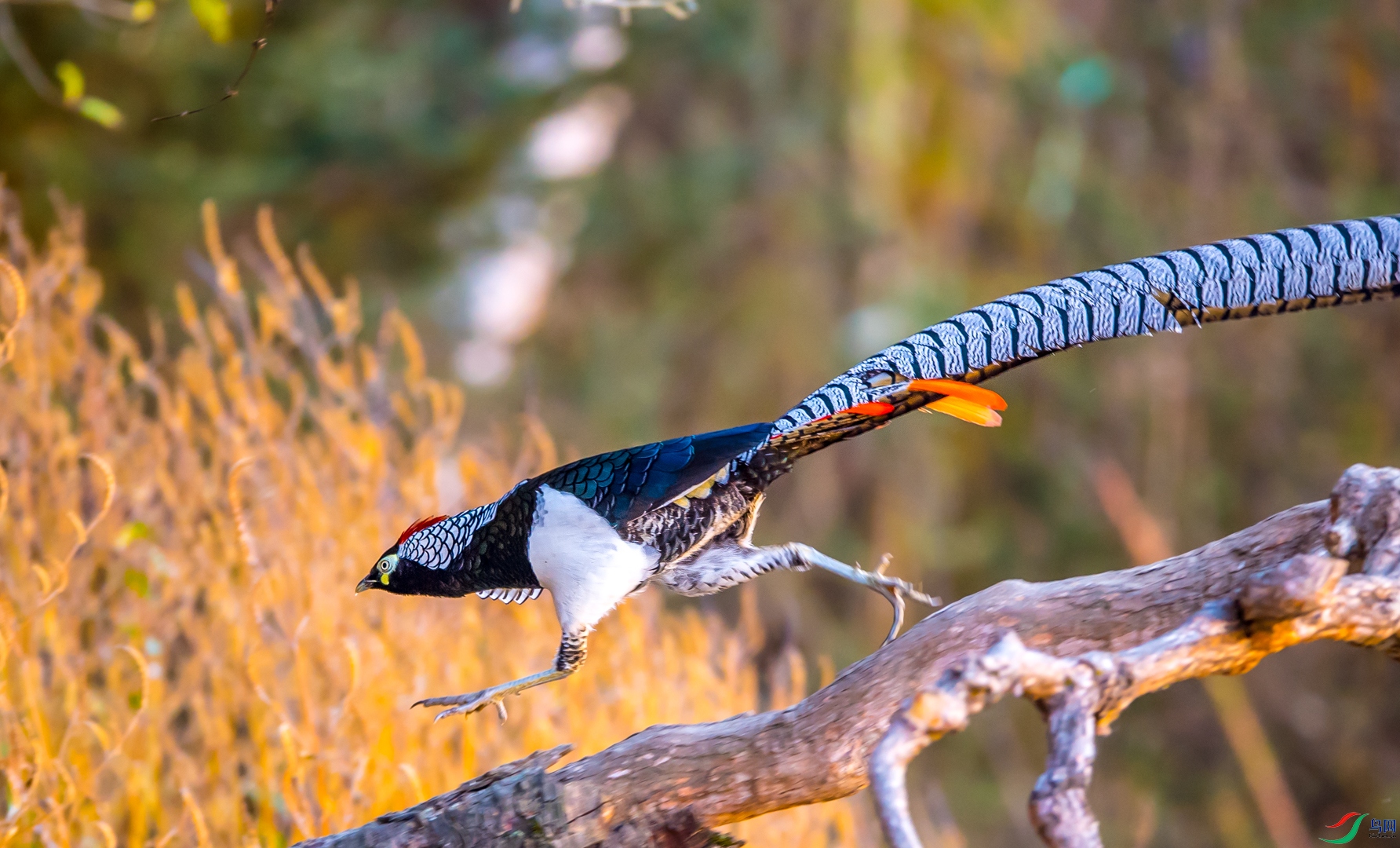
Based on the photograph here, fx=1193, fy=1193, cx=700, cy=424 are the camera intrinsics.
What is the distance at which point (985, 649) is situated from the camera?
1.26 meters

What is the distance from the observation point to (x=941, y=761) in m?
7.65

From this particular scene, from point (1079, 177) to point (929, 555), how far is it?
2174 millimetres

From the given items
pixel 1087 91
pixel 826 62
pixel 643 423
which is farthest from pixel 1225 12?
pixel 643 423

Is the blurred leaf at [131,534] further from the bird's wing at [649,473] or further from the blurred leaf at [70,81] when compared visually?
the bird's wing at [649,473]

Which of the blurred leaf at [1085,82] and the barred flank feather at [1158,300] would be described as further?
the blurred leaf at [1085,82]

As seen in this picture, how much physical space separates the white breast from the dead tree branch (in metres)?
0.34

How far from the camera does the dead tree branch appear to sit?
125cm

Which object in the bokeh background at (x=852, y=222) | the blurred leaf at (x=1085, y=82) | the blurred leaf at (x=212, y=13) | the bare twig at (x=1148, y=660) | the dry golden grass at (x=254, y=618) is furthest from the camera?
the blurred leaf at (x=1085, y=82)

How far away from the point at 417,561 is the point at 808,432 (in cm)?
46

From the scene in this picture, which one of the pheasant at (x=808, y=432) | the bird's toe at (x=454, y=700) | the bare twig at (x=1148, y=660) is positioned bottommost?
the bare twig at (x=1148, y=660)

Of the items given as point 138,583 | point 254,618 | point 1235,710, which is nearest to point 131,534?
point 138,583

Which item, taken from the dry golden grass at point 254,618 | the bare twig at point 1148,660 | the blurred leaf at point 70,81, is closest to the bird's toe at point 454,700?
the bare twig at point 1148,660

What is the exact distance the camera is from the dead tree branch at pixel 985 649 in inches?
49.3

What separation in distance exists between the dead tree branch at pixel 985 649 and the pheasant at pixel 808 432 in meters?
0.27
